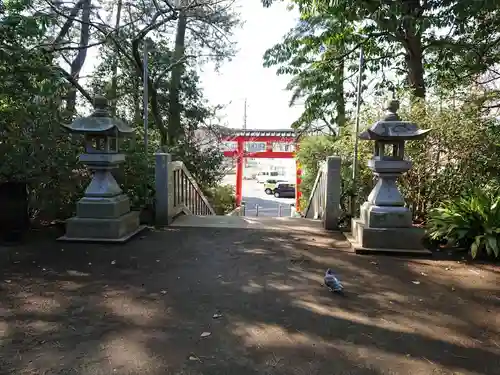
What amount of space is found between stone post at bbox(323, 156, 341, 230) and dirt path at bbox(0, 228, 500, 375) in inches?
44.5

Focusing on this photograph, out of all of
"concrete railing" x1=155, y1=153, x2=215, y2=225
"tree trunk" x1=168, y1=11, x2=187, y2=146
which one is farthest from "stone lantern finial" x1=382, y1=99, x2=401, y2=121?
"tree trunk" x1=168, y1=11, x2=187, y2=146

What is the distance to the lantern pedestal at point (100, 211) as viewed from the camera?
182 inches

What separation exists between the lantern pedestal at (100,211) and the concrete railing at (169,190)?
764mm

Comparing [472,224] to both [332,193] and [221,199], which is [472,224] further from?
[221,199]

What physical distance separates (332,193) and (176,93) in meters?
6.77

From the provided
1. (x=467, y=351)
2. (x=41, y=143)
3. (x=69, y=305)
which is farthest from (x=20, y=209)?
(x=467, y=351)

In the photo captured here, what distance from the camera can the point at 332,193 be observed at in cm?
545

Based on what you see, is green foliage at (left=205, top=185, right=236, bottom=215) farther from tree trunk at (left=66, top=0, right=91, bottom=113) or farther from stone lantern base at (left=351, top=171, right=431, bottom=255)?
stone lantern base at (left=351, top=171, right=431, bottom=255)

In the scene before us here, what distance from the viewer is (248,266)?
12.6 ft

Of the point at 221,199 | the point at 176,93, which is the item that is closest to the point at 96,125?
the point at 176,93

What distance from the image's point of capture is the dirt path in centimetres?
213

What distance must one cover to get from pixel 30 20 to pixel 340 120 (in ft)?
28.3

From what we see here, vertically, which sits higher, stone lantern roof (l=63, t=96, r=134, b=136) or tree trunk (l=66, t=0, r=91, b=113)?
tree trunk (l=66, t=0, r=91, b=113)

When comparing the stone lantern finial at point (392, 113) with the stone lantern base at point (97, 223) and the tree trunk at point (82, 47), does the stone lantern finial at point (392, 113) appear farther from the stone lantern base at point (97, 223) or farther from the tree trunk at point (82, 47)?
the tree trunk at point (82, 47)
